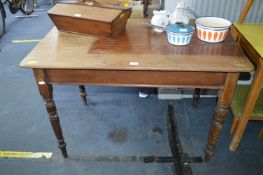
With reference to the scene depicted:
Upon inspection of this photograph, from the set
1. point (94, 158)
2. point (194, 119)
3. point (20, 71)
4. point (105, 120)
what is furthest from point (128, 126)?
point (20, 71)

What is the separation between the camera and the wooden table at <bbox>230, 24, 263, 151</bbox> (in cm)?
119

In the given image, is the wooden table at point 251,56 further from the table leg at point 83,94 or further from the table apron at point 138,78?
the table leg at point 83,94

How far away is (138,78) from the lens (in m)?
1.08

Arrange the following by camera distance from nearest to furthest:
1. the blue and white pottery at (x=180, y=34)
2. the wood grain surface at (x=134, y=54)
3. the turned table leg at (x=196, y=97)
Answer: the wood grain surface at (x=134, y=54) → the blue and white pottery at (x=180, y=34) → the turned table leg at (x=196, y=97)

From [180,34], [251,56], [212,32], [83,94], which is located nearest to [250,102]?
[251,56]

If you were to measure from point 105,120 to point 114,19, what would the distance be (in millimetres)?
882

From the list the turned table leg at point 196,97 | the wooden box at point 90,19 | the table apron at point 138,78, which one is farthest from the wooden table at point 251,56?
the wooden box at point 90,19

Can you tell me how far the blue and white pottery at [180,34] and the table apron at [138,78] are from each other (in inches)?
7.4

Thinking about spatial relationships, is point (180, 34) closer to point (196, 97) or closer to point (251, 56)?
point (251, 56)

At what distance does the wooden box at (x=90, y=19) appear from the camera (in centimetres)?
118

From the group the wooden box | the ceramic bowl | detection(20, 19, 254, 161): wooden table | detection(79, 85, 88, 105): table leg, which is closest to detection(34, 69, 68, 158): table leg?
detection(20, 19, 254, 161): wooden table

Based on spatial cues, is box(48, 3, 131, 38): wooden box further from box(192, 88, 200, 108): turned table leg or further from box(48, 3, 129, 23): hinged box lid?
box(192, 88, 200, 108): turned table leg

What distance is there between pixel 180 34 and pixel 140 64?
26 centimetres

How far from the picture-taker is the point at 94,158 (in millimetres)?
1508
